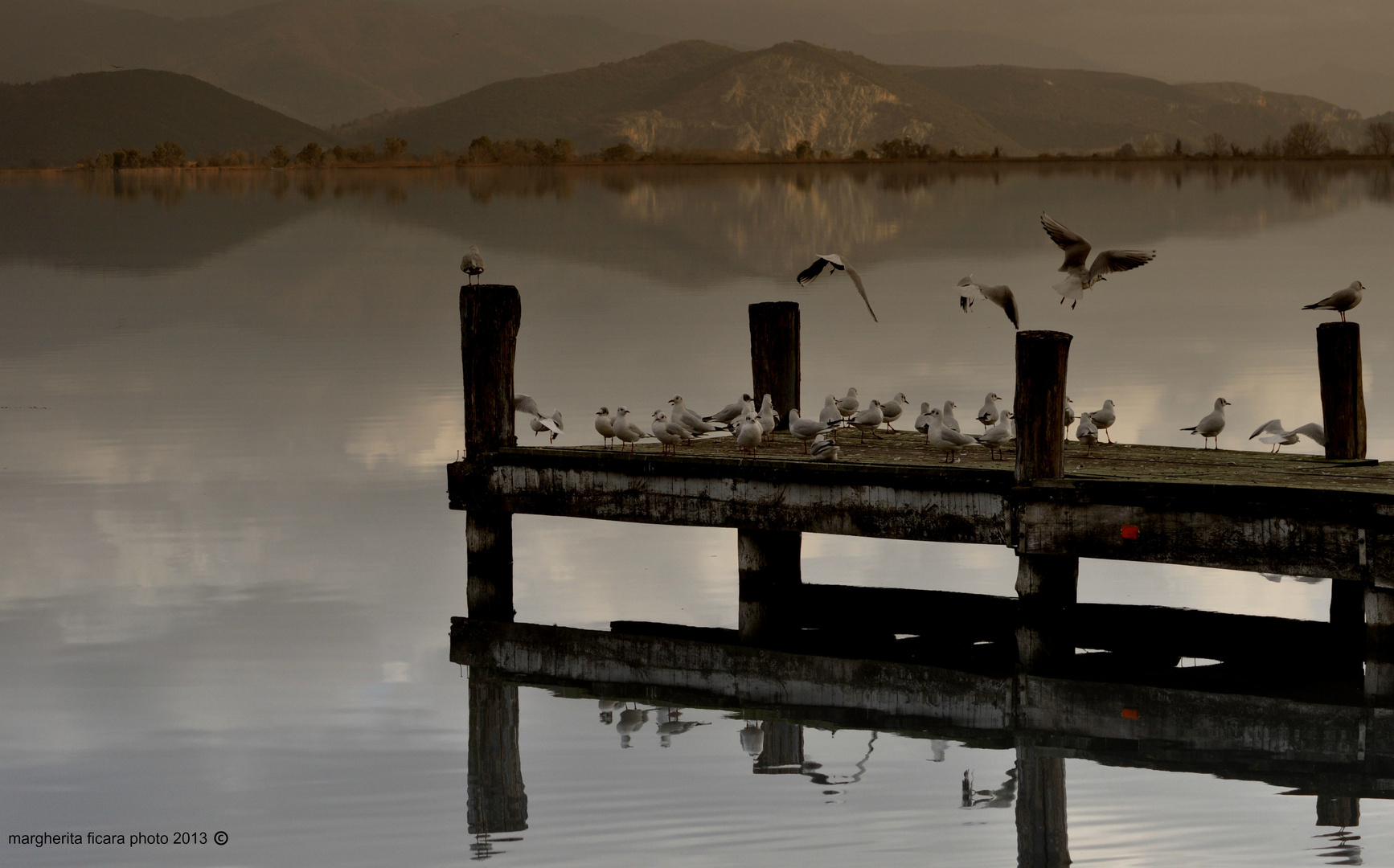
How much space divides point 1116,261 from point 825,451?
4.20 m

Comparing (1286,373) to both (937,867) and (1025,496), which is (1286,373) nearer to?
(1025,496)

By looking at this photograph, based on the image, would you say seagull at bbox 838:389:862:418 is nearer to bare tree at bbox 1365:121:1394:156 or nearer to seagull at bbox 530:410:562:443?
seagull at bbox 530:410:562:443

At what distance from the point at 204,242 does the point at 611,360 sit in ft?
137

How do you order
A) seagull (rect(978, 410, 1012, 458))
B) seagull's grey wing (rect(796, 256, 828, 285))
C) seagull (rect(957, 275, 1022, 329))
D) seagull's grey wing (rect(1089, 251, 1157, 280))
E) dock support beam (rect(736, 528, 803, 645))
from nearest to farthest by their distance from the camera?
seagull (rect(978, 410, 1012, 458)), dock support beam (rect(736, 528, 803, 645)), seagull's grey wing (rect(1089, 251, 1157, 280)), seagull (rect(957, 275, 1022, 329)), seagull's grey wing (rect(796, 256, 828, 285))

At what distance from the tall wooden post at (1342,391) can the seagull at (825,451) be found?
426 centimetres

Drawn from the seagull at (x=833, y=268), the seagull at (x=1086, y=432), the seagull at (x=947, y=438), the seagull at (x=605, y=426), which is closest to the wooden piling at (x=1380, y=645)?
the seagull at (x=947, y=438)

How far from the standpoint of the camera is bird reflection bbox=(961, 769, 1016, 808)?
12.6 metres

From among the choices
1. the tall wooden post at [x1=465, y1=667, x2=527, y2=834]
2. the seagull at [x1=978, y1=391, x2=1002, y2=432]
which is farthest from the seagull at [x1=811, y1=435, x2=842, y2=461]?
the tall wooden post at [x1=465, y1=667, x2=527, y2=834]

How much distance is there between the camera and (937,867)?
38.4 feet

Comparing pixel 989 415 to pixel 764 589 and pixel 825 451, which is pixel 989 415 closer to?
pixel 825 451

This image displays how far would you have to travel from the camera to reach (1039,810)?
12500mm

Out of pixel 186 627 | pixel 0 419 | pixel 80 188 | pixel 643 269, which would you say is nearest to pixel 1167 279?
pixel 643 269

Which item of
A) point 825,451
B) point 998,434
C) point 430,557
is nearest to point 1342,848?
point 998,434

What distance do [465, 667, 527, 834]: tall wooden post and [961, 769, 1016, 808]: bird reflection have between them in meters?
2.91
